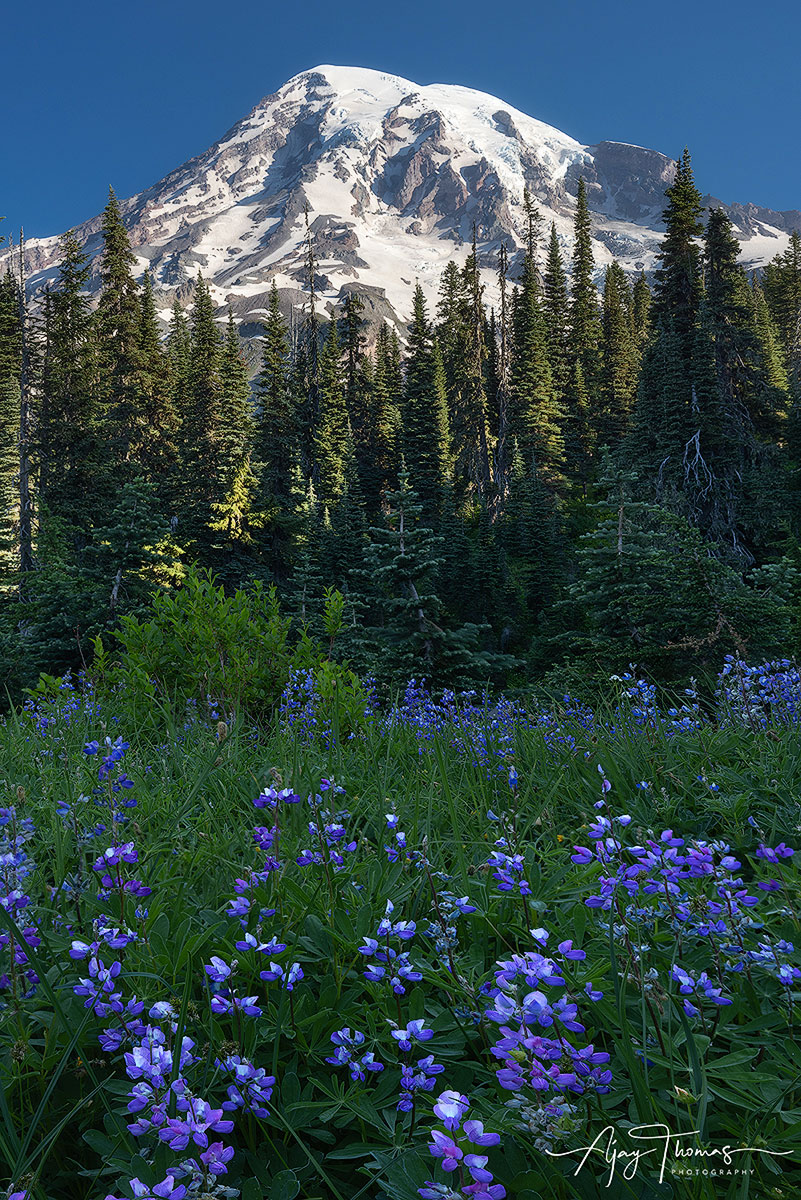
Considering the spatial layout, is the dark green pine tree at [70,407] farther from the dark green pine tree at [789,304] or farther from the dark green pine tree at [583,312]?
the dark green pine tree at [789,304]

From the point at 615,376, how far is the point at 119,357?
124 feet

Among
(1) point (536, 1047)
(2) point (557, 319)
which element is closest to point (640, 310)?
(2) point (557, 319)

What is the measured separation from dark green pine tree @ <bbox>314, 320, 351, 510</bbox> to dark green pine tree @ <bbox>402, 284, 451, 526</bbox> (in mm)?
4912

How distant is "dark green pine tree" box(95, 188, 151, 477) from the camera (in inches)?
1273

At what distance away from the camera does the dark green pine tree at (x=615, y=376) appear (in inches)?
2012

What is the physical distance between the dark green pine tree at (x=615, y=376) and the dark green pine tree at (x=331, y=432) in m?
20.3

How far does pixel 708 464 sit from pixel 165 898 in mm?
27009

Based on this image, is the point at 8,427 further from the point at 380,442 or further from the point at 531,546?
the point at 531,546

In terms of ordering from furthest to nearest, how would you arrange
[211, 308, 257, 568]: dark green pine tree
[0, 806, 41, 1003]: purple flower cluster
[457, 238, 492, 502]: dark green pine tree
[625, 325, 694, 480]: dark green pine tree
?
[457, 238, 492, 502]: dark green pine tree, [211, 308, 257, 568]: dark green pine tree, [625, 325, 694, 480]: dark green pine tree, [0, 806, 41, 1003]: purple flower cluster

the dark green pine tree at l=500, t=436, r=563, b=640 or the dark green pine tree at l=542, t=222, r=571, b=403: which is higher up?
the dark green pine tree at l=542, t=222, r=571, b=403

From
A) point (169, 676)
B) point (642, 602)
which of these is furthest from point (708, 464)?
point (169, 676)

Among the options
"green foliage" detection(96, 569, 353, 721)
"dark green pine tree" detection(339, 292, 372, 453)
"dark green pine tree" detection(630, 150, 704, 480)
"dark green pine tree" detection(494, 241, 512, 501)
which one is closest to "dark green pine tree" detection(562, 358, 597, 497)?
"dark green pine tree" detection(494, 241, 512, 501)

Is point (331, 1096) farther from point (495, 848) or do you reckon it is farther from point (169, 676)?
point (169, 676)

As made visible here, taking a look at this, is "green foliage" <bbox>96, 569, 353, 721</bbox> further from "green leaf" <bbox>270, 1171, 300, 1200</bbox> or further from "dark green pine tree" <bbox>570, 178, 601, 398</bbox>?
"dark green pine tree" <bbox>570, 178, 601, 398</bbox>
